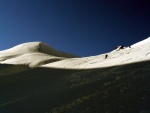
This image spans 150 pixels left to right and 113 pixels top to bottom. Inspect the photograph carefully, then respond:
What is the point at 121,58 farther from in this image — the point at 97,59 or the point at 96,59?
the point at 96,59

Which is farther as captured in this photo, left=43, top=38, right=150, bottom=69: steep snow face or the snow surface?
the snow surface

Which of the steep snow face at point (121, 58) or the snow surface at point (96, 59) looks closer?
the steep snow face at point (121, 58)

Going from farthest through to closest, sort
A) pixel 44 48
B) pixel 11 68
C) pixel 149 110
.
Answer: pixel 44 48, pixel 11 68, pixel 149 110

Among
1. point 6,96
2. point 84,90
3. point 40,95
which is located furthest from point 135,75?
point 6,96

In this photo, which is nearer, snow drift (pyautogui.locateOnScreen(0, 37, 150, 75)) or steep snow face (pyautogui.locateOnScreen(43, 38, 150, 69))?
steep snow face (pyautogui.locateOnScreen(43, 38, 150, 69))

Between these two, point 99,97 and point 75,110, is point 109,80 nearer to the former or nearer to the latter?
point 99,97

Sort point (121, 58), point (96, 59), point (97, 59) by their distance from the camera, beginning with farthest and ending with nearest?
point (96, 59), point (97, 59), point (121, 58)

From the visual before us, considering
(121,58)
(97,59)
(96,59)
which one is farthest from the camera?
(96,59)

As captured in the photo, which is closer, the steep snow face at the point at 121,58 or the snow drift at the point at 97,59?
the steep snow face at the point at 121,58

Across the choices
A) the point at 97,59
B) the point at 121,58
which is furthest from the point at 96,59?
the point at 121,58

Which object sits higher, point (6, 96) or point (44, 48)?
point (44, 48)

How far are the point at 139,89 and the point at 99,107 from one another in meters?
1.98

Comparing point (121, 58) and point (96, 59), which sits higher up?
point (96, 59)

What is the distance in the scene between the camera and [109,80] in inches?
633
